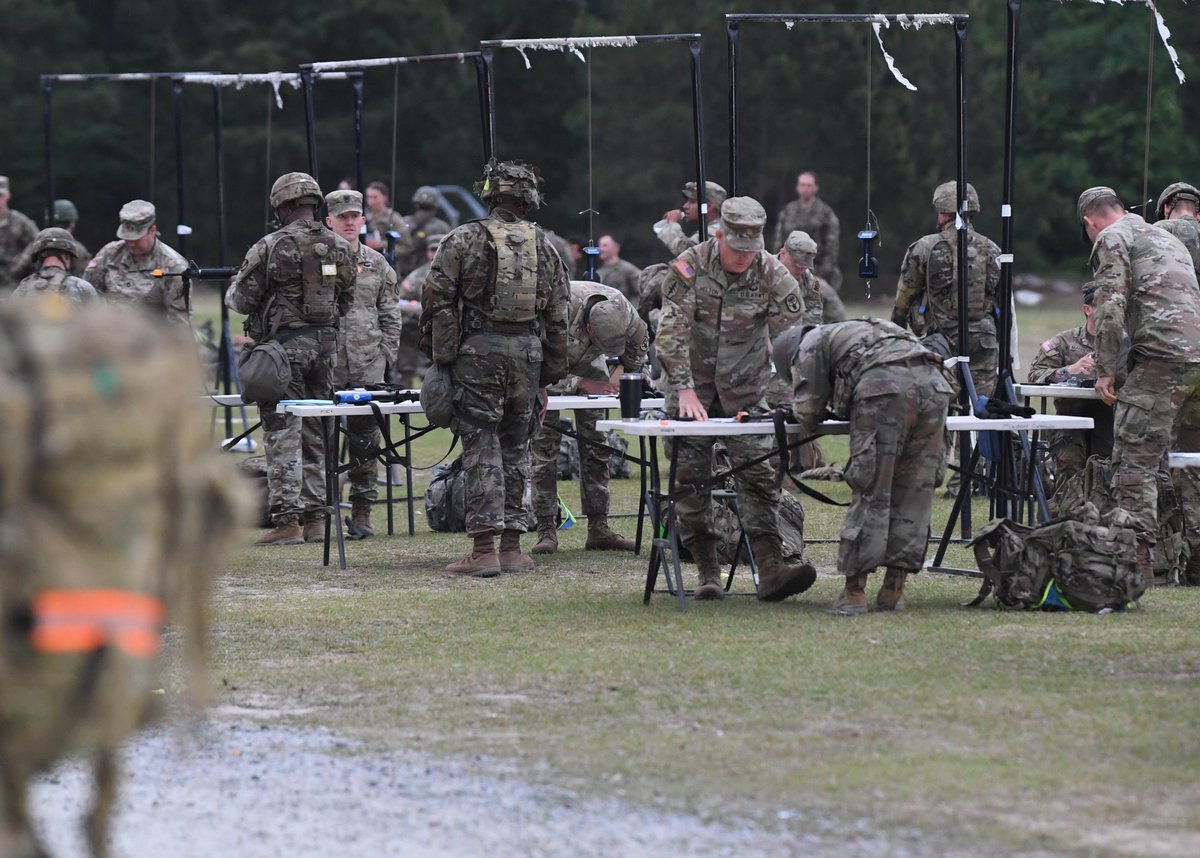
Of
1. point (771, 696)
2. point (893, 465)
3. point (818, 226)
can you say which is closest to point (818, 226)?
point (818, 226)

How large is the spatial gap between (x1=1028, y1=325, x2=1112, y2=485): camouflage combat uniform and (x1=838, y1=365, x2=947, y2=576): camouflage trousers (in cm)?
224

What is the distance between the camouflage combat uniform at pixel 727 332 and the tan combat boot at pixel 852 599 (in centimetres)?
61

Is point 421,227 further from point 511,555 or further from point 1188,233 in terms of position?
point 1188,233

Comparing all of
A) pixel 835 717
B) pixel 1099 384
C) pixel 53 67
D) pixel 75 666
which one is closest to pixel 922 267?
pixel 1099 384

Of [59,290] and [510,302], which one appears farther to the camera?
[59,290]

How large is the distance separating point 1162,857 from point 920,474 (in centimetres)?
374

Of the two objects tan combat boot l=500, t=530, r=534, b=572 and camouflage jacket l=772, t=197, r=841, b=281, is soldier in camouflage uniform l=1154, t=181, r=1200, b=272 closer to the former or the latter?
tan combat boot l=500, t=530, r=534, b=572

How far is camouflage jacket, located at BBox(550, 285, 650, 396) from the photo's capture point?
11.0 meters

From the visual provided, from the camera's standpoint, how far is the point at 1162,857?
4.92 meters

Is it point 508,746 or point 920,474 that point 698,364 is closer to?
point 920,474

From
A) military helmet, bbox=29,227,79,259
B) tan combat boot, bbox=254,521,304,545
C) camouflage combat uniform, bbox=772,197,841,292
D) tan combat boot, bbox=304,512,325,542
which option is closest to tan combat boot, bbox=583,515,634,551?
tan combat boot, bbox=304,512,325,542

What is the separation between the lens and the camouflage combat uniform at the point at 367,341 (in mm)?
12297

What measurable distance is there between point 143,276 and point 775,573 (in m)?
7.21

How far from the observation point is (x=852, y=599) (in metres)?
8.82
